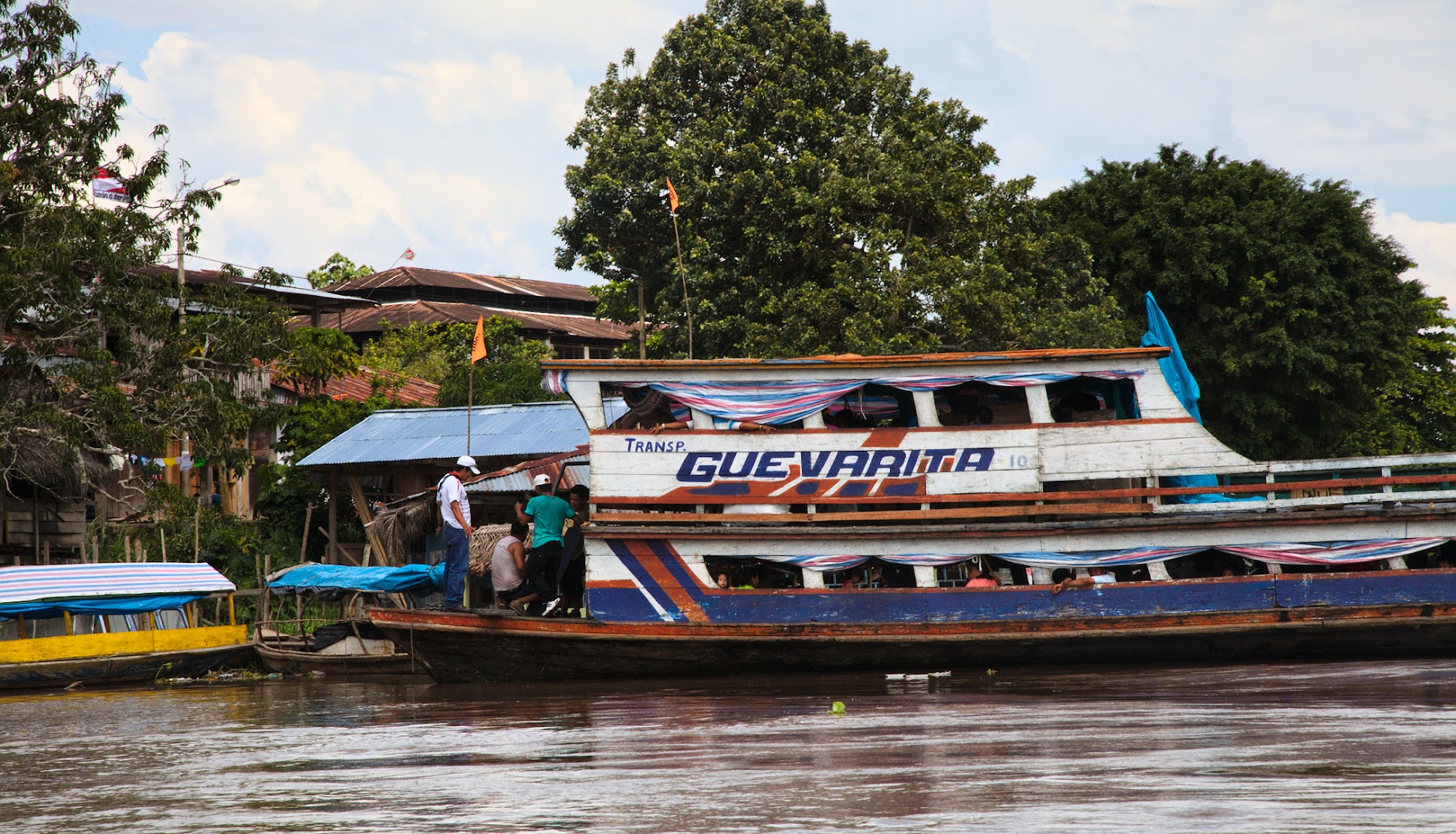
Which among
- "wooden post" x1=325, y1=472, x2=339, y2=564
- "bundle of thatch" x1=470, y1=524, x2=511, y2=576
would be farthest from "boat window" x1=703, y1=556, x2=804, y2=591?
"wooden post" x1=325, y1=472, x2=339, y2=564

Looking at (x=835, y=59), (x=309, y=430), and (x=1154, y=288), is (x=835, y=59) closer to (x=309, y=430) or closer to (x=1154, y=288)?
(x=1154, y=288)

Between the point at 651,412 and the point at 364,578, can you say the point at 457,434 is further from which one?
the point at 651,412

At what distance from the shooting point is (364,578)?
1717 cm

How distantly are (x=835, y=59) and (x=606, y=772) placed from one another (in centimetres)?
2054

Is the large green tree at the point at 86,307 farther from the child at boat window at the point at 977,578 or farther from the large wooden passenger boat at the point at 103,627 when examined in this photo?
the child at boat window at the point at 977,578

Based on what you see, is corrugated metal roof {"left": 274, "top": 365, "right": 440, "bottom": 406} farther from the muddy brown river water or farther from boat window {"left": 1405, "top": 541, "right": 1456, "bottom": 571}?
boat window {"left": 1405, "top": 541, "right": 1456, "bottom": 571}

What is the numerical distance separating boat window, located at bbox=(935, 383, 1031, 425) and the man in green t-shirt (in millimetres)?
3876

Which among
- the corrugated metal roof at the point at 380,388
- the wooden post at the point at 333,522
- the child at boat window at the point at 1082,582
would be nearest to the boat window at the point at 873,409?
the child at boat window at the point at 1082,582

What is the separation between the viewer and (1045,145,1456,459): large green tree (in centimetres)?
2761

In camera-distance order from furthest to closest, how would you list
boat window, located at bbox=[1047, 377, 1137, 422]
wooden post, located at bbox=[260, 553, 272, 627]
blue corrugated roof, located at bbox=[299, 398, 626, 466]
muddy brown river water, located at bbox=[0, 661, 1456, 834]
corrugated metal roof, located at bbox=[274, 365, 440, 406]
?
corrugated metal roof, located at bbox=[274, 365, 440, 406], blue corrugated roof, located at bbox=[299, 398, 626, 466], wooden post, located at bbox=[260, 553, 272, 627], boat window, located at bbox=[1047, 377, 1137, 422], muddy brown river water, located at bbox=[0, 661, 1456, 834]

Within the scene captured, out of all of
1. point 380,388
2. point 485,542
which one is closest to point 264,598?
point 485,542

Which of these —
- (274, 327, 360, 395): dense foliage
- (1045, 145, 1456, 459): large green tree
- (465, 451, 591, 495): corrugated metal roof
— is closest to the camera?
(465, 451, 591, 495): corrugated metal roof

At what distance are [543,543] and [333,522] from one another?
A: 31.8 ft

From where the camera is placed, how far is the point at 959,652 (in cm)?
1252
